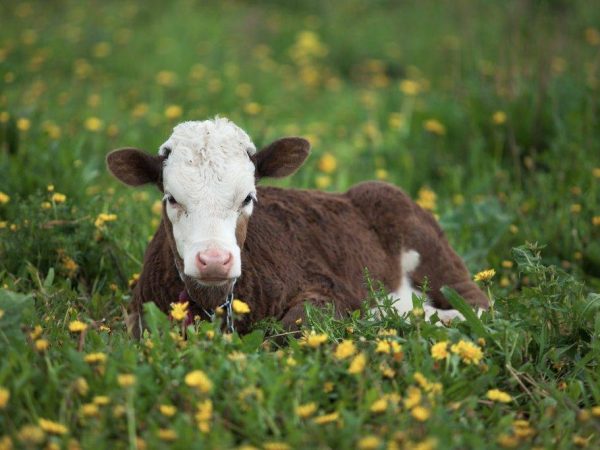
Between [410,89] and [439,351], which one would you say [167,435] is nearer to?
[439,351]

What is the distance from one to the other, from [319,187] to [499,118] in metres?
1.62

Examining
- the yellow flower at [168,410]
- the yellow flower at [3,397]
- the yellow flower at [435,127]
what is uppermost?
the yellow flower at [3,397]

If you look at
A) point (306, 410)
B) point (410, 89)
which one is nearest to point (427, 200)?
point (410, 89)

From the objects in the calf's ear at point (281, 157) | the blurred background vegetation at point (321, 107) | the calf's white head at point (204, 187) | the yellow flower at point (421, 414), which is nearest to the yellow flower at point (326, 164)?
the blurred background vegetation at point (321, 107)

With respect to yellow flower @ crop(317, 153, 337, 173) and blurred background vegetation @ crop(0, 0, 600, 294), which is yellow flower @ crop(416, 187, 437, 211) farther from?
yellow flower @ crop(317, 153, 337, 173)

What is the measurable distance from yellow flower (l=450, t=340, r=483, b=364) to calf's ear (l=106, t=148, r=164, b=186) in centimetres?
163

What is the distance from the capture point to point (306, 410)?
8.91ft

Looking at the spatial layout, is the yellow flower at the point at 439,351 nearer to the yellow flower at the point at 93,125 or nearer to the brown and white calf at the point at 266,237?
the brown and white calf at the point at 266,237

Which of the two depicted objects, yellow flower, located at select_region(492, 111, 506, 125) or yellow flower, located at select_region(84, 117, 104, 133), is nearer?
yellow flower, located at select_region(84, 117, 104, 133)

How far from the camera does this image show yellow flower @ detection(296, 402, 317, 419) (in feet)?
8.92

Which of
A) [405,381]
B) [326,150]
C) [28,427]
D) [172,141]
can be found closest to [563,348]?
[405,381]

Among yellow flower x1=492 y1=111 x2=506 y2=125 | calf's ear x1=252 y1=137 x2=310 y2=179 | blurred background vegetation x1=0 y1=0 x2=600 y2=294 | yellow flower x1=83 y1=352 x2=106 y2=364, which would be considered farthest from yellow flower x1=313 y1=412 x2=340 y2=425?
yellow flower x1=492 y1=111 x2=506 y2=125

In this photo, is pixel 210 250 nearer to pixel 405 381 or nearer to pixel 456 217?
pixel 405 381

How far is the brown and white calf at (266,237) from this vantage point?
367 centimetres
